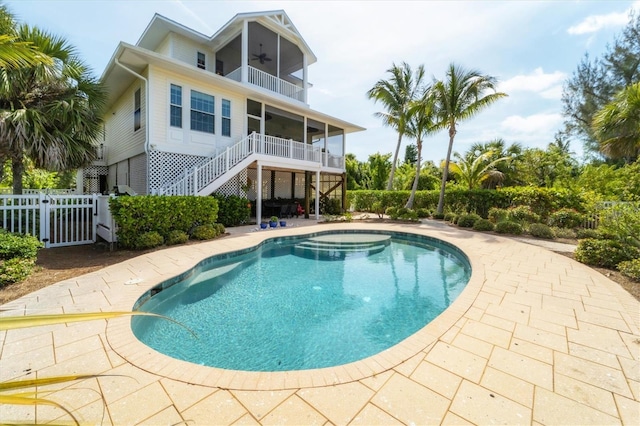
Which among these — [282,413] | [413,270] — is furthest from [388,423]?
[413,270]

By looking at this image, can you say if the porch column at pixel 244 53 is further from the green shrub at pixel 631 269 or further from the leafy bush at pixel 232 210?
the green shrub at pixel 631 269

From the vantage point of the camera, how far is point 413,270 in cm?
689

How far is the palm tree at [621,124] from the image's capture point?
9.09 meters

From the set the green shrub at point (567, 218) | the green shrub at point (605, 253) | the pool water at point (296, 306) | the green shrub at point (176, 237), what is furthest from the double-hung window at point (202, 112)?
the green shrub at point (567, 218)

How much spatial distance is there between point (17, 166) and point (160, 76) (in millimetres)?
5030

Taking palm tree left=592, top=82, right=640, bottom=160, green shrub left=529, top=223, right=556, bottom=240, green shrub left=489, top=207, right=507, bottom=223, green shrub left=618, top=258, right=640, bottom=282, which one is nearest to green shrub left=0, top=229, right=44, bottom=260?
green shrub left=618, top=258, right=640, bottom=282

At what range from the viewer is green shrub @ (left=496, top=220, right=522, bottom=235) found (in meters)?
10.4

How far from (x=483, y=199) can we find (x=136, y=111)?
17.0 meters

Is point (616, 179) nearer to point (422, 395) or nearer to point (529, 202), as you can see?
point (529, 202)

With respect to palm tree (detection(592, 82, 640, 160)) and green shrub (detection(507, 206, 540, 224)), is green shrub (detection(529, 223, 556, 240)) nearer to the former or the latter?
green shrub (detection(507, 206, 540, 224))

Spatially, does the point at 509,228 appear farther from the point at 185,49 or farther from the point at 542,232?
the point at 185,49

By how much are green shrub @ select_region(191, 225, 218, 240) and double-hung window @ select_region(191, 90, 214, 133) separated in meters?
4.53

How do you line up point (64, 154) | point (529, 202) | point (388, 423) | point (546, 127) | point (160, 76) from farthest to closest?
point (546, 127)
point (529, 202)
point (160, 76)
point (64, 154)
point (388, 423)

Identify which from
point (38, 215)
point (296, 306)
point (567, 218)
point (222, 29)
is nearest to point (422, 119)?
point (567, 218)
